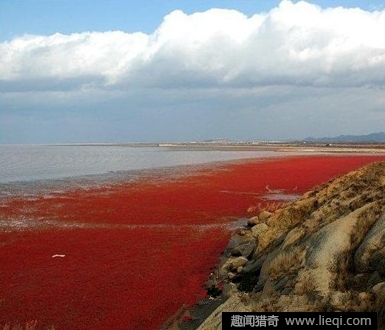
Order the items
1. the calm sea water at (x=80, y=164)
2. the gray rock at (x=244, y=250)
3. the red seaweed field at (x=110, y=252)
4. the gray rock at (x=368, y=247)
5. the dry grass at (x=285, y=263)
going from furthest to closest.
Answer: the calm sea water at (x=80, y=164) → the gray rock at (x=244, y=250) → the red seaweed field at (x=110, y=252) → the dry grass at (x=285, y=263) → the gray rock at (x=368, y=247)

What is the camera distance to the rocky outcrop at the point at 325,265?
9727 millimetres

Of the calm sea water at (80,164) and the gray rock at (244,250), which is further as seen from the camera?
the calm sea water at (80,164)

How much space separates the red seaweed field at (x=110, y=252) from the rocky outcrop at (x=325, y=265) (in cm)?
298

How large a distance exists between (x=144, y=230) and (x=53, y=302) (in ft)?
38.5

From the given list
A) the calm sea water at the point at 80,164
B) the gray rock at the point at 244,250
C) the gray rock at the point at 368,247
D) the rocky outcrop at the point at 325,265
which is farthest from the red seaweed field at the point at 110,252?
the calm sea water at the point at 80,164

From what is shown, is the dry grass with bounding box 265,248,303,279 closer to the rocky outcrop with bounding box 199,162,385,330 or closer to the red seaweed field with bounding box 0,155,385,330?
the rocky outcrop with bounding box 199,162,385,330

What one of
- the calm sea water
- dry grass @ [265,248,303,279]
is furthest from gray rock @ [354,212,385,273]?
the calm sea water

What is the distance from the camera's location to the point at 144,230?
26.5 m

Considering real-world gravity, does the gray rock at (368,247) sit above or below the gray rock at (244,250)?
above

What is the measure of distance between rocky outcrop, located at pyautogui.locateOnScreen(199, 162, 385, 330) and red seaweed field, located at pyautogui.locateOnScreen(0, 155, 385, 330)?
9.78 ft

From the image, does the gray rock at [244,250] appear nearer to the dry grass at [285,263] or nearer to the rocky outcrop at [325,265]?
the rocky outcrop at [325,265]

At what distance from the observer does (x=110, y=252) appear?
21.4 metres

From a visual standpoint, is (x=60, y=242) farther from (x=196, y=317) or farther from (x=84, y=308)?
(x=196, y=317)

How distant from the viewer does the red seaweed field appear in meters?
14.4
